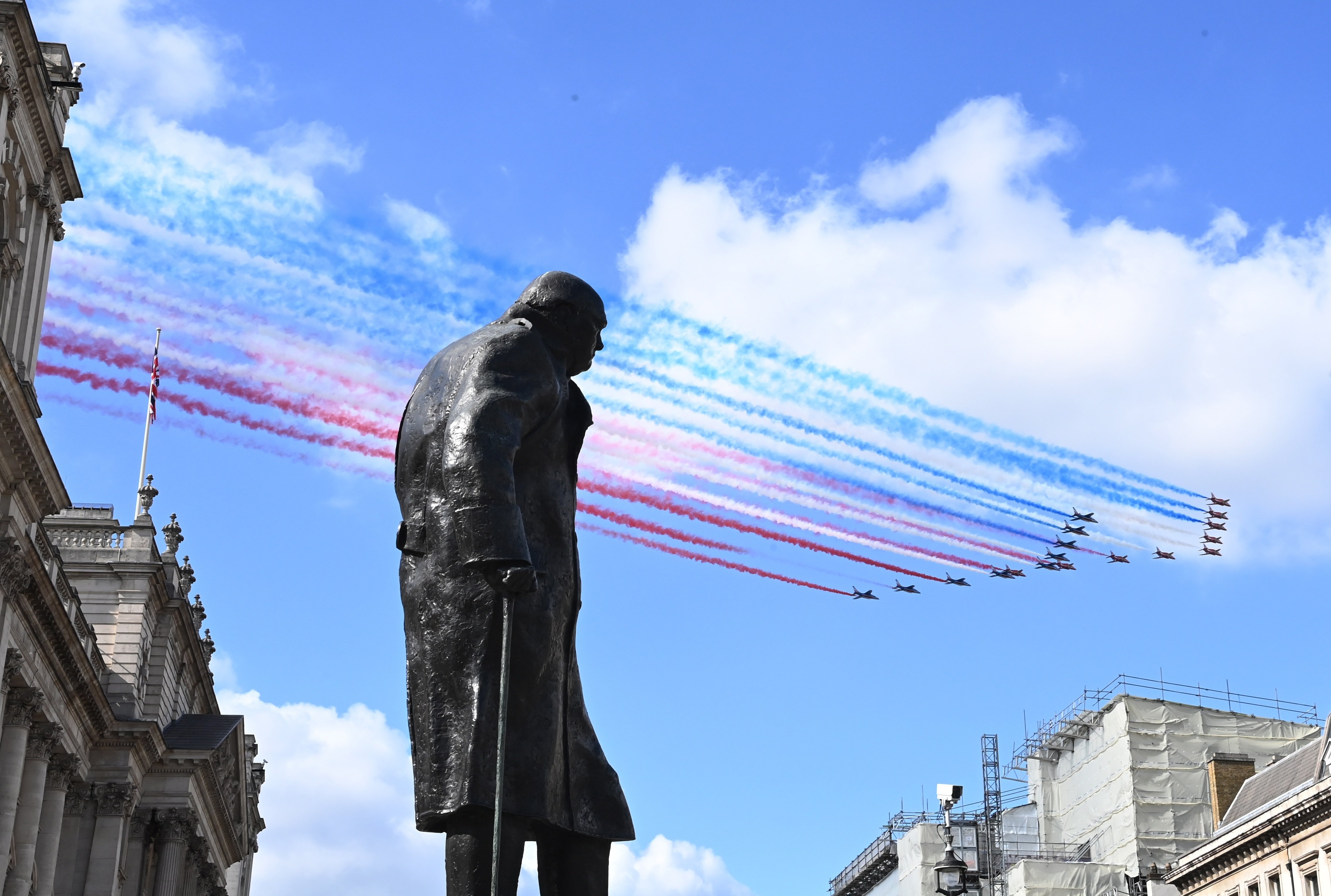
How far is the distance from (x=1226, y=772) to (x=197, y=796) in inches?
1399

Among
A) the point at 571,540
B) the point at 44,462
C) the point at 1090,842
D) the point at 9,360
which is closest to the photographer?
the point at 571,540

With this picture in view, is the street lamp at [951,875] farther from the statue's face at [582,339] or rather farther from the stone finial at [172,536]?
the stone finial at [172,536]

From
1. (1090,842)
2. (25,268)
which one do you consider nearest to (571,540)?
(25,268)

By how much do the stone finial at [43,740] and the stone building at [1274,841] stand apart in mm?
33934

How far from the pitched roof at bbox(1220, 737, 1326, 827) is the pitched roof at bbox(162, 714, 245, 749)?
34.5 m

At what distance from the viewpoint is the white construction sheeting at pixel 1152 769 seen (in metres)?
62.8

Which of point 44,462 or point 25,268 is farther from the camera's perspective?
point 25,268

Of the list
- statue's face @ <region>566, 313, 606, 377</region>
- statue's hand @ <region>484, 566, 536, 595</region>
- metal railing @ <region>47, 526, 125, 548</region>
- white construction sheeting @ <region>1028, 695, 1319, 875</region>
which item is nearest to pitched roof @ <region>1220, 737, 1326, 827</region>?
white construction sheeting @ <region>1028, 695, 1319, 875</region>

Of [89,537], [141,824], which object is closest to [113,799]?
[141,824]

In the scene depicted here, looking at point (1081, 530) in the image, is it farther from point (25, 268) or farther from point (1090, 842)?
point (25, 268)

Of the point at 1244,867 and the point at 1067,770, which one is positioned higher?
the point at 1067,770

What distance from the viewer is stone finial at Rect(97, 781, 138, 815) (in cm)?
5591

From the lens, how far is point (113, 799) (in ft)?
184

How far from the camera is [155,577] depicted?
6153 cm
